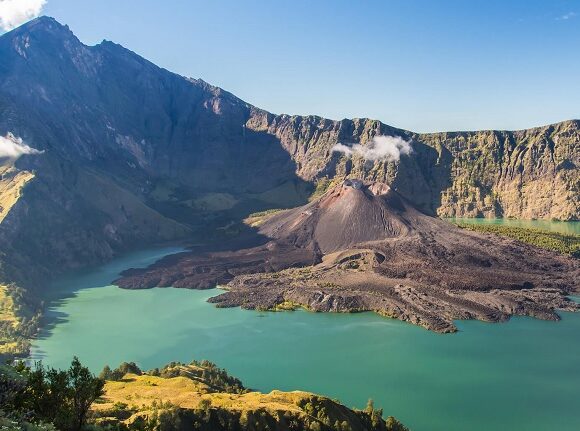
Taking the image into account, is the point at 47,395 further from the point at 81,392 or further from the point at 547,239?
the point at 547,239

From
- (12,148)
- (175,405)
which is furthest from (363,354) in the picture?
(12,148)

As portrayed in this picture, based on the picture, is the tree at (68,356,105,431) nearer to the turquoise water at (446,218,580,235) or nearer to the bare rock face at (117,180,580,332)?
the bare rock face at (117,180,580,332)

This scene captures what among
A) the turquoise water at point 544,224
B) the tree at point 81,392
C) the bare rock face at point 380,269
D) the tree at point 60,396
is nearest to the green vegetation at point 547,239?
the bare rock face at point 380,269

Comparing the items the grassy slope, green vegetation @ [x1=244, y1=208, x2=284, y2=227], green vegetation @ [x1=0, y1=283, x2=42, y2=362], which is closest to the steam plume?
green vegetation @ [x1=0, y1=283, x2=42, y2=362]

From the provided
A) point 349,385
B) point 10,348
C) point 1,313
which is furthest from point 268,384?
point 1,313

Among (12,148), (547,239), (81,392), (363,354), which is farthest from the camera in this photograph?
(12,148)

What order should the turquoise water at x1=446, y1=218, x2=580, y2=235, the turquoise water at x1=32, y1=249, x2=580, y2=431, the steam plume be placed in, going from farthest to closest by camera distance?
the turquoise water at x1=446, y1=218, x2=580, y2=235
the steam plume
the turquoise water at x1=32, y1=249, x2=580, y2=431

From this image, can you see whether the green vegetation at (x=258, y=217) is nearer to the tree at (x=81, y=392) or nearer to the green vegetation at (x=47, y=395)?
the tree at (x=81, y=392)
